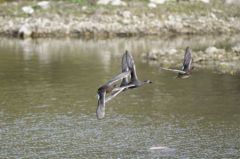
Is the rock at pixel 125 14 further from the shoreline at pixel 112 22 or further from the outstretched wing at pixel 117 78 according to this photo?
the outstretched wing at pixel 117 78

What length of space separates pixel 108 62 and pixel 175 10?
74.7ft

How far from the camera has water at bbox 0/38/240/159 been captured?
92.8 feet

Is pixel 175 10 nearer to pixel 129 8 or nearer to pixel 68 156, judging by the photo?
pixel 129 8

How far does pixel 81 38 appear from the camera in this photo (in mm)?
68188

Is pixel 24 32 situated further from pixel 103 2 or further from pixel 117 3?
pixel 117 3

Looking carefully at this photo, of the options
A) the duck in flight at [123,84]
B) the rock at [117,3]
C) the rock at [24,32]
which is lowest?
the rock at [24,32]

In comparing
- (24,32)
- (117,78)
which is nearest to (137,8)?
(24,32)

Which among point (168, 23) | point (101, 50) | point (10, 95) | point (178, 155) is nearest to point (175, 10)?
point (168, 23)

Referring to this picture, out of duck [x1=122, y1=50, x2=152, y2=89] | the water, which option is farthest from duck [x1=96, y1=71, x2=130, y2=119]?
the water

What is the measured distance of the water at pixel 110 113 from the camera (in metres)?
28.3

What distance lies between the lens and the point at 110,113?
114 feet

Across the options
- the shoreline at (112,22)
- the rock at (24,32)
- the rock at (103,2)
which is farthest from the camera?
the rock at (103,2)

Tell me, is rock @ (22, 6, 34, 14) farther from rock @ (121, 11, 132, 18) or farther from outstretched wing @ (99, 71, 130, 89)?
outstretched wing @ (99, 71, 130, 89)

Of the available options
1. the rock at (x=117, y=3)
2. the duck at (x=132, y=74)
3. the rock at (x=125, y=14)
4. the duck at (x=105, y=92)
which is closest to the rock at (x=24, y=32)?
the rock at (x=125, y=14)
